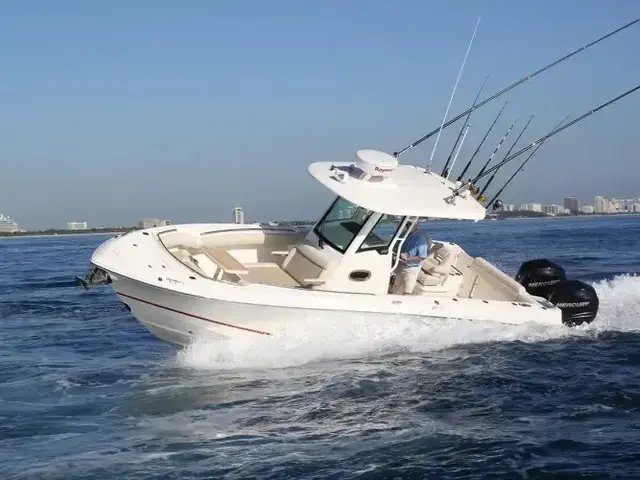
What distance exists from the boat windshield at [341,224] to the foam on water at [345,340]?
48.6 inches

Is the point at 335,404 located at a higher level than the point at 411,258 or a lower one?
lower

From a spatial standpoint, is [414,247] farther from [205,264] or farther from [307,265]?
[205,264]

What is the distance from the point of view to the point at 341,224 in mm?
10586

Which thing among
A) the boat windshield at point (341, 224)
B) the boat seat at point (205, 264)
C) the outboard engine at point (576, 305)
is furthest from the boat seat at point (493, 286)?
the boat seat at point (205, 264)

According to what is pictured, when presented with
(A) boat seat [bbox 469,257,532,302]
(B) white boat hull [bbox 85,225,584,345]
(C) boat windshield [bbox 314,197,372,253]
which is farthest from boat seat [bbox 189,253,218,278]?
(A) boat seat [bbox 469,257,532,302]

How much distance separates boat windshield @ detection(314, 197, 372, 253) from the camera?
10203 millimetres

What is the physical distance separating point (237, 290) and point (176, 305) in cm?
80

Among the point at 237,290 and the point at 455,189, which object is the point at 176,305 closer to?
the point at 237,290

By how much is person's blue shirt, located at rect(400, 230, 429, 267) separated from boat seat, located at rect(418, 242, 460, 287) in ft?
1.39

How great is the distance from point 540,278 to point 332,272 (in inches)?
172

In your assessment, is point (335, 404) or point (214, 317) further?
point (214, 317)

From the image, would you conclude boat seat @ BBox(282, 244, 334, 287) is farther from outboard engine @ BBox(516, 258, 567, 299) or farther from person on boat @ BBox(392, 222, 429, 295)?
outboard engine @ BBox(516, 258, 567, 299)

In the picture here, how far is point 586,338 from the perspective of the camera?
431 inches

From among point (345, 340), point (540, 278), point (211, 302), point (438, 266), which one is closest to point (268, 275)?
point (345, 340)
